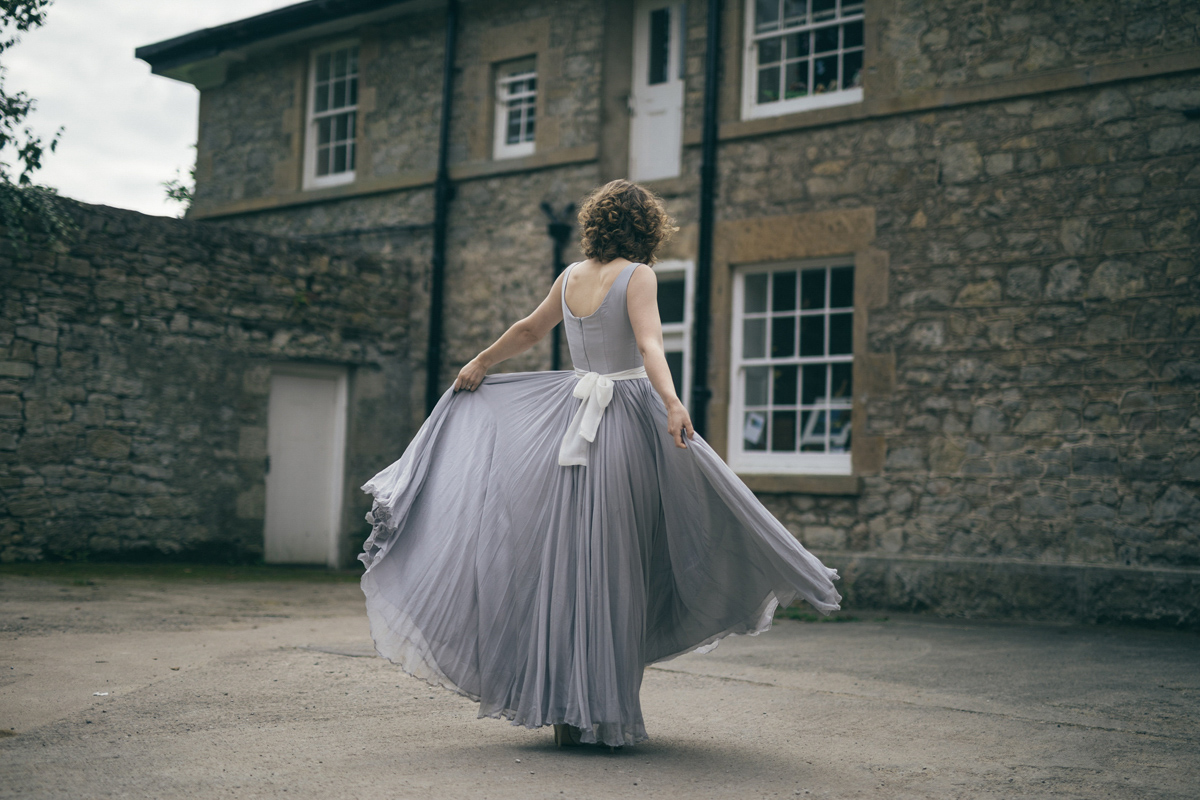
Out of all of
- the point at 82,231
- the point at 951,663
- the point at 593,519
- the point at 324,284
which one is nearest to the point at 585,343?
the point at 593,519

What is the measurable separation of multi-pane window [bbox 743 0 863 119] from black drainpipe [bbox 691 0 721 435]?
1.00 feet

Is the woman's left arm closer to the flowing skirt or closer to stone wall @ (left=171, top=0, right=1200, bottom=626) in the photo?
the flowing skirt

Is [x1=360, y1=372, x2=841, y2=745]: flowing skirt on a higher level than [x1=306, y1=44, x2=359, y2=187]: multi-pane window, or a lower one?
lower

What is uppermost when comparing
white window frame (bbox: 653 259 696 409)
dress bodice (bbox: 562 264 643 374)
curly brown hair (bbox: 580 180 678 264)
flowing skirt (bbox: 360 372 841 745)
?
white window frame (bbox: 653 259 696 409)

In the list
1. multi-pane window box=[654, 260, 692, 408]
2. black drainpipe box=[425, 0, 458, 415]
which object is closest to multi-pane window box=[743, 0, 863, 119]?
multi-pane window box=[654, 260, 692, 408]

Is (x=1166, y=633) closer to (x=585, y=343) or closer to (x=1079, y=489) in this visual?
(x=1079, y=489)

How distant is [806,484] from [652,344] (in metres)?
5.66

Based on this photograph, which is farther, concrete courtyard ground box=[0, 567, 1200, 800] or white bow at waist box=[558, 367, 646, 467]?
white bow at waist box=[558, 367, 646, 467]

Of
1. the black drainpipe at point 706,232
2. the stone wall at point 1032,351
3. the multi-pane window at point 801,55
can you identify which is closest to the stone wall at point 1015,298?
the stone wall at point 1032,351

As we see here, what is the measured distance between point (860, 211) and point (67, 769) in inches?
291

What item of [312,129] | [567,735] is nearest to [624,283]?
[567,735]

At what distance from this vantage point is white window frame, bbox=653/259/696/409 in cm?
977

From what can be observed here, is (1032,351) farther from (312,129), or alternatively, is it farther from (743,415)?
(312,129)

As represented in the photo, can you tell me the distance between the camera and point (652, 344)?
3562mm
